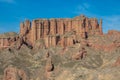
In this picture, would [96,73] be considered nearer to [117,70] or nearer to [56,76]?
[117,70]

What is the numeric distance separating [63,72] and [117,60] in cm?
2445

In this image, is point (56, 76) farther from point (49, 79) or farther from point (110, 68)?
point (110, 68)

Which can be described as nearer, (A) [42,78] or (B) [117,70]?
(B) [117,70]

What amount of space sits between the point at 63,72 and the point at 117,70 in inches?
982

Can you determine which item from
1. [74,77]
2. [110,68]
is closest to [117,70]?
[110,68]

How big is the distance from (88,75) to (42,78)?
85.0ft

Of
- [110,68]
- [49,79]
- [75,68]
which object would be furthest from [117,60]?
[49,79]

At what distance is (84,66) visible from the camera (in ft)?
655

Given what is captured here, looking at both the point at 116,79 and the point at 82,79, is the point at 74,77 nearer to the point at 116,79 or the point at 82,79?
the point at 82,79

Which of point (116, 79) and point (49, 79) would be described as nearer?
point (116, 79)

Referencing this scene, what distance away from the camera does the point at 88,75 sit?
184m

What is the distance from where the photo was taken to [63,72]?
7608 inches

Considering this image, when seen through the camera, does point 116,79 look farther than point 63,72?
No

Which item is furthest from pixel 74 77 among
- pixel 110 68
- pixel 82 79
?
pixel 110 68
